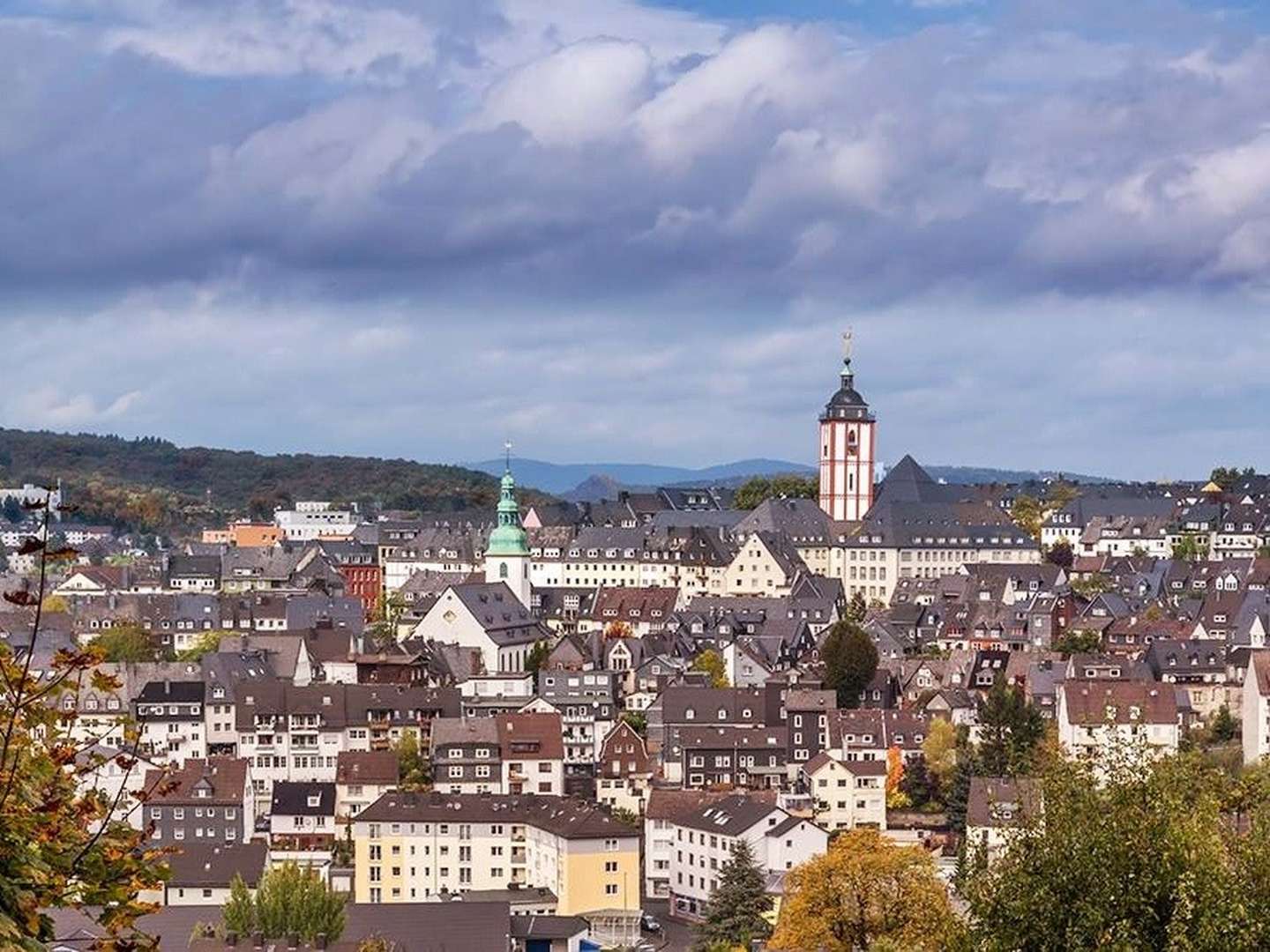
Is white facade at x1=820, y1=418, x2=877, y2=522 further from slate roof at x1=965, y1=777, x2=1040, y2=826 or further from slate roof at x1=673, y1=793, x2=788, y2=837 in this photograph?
slate roof at x1=673, y1=793, x2=788, y2=837

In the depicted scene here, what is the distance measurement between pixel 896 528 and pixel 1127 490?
87.9 feet

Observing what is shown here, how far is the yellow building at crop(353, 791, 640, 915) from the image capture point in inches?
1804

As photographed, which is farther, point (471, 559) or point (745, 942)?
point (471, 559)

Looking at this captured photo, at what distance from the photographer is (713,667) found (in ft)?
227

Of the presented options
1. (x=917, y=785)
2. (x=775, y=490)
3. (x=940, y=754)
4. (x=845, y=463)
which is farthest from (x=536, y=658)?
(x=775, y=490)

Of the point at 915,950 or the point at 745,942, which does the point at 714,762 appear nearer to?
the point at 745,942

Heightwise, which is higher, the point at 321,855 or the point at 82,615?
the point at 82,615

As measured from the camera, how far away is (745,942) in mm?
39375

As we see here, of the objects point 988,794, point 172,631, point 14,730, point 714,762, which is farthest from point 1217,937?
point 172,631

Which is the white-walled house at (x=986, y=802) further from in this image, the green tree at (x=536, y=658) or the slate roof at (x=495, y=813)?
the green tree at (x=536, y=658)

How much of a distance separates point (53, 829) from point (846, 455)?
322 feet

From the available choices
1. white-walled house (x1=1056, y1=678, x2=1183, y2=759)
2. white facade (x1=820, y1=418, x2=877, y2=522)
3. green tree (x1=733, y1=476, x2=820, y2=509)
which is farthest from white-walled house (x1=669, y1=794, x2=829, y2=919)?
green tree (x1=733, y1=476, x2=820, y2=509)

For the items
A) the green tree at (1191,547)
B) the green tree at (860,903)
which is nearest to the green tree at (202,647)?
the green tree at (860,903)

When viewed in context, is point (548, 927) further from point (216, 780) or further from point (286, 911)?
point (216, 780)
